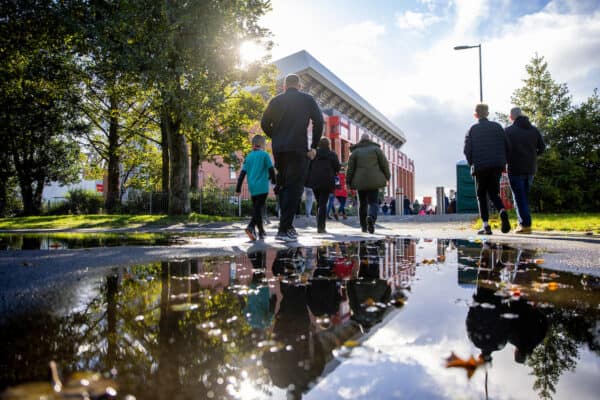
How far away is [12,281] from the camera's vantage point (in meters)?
3.07

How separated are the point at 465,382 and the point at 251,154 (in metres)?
6.31

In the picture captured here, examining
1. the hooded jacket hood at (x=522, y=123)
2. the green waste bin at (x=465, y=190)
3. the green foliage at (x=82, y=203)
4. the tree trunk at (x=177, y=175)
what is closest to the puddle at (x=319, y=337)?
the hooded jacket hood at (x=522, y=123)

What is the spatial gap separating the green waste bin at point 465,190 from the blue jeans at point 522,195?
19097 millimetres

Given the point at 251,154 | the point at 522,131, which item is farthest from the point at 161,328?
the point at 522,131

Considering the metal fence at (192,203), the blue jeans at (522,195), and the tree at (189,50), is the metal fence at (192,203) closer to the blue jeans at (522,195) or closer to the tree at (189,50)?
the tree at (189,50)

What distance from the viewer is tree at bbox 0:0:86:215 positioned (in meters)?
12.5

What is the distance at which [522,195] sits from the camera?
8086mm

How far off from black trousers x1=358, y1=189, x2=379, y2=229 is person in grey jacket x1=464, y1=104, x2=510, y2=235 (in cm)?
199

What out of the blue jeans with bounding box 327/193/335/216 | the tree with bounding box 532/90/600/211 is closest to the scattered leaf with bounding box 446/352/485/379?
the blue jeans with bounding box 327/193/335/216

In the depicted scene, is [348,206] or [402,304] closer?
[402,304]

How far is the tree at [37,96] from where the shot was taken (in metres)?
12.5

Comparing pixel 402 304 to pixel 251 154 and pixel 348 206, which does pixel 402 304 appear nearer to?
pixel 251 154

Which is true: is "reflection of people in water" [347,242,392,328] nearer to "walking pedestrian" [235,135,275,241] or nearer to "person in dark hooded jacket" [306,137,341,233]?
"walking pedestrian" [235,135,275,241]

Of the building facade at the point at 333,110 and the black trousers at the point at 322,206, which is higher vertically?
the building facade at the point at 333,110
